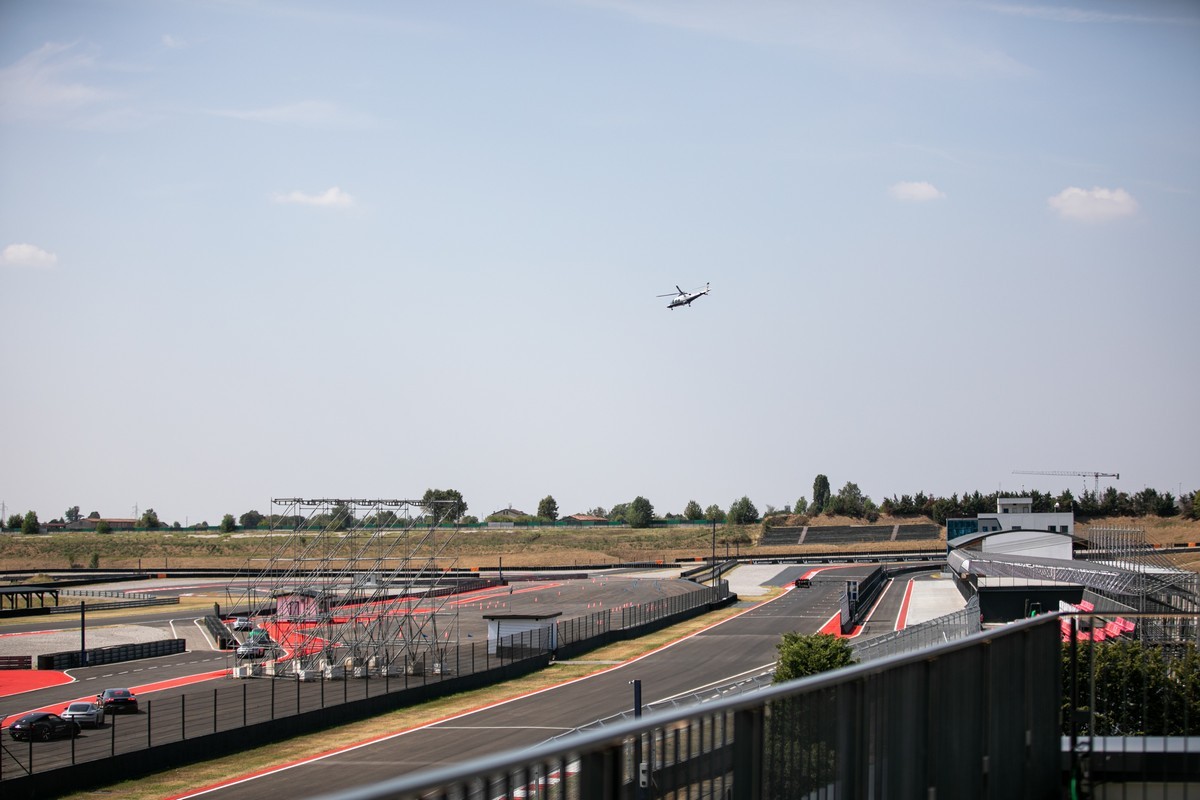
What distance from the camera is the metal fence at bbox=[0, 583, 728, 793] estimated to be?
1304 inches

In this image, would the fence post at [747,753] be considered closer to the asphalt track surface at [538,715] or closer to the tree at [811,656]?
the asphalt track surface at [538,715]

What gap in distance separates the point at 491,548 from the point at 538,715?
13827 cm

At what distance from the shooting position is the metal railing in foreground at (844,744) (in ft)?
12.9

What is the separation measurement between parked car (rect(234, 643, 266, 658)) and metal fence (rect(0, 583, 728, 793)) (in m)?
1.65

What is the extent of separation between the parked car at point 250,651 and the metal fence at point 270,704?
1.65 meters

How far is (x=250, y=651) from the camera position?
2173 inches

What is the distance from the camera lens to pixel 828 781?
5.72m

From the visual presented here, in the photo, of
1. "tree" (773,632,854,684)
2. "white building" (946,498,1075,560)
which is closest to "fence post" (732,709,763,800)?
"tree" (773,632,854,684)

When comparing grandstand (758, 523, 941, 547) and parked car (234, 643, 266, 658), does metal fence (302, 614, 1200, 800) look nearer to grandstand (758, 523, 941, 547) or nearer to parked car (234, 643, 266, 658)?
parked car (234, 643, 266, 658)

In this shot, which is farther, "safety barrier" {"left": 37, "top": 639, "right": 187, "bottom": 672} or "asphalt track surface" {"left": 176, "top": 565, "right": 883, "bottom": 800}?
"safety barrier" {"left": 37, "top": 639, "right": 187, "bottom": 672}

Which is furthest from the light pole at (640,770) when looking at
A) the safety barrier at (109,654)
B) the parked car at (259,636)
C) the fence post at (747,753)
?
the safety barrier at (109,654)

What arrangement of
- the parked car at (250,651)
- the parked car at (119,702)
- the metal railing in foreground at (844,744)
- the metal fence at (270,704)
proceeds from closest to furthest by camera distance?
1. the metal railing in foreground at (844,744)
2. the metal fence at (270,704)
3. the parked car at (119,702)
4. the parked car at (250,651)

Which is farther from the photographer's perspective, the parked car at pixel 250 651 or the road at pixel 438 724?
the parked car at pixel 250 651

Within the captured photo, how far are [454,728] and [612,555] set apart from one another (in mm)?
128073
